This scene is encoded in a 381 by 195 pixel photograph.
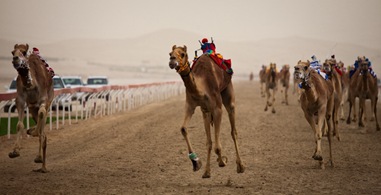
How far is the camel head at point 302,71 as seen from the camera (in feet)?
36.0

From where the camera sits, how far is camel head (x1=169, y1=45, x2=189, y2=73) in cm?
861

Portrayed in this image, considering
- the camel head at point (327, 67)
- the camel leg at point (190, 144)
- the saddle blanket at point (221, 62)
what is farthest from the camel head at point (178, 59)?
the camel head at point (327, 67)

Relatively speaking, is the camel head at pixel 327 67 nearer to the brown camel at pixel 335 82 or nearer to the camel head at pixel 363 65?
the brown camel at pixel 335 82

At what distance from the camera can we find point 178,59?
8797 mm

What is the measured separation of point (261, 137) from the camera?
16250 mm

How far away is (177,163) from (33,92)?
3309 millimetres

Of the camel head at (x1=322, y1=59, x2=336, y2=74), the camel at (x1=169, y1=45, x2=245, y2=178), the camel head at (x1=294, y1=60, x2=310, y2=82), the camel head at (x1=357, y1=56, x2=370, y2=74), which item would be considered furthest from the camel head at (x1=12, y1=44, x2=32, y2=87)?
the camel head at (x1=357, y1=56, x2=370, y2=74)

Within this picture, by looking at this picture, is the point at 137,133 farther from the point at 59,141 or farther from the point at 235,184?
the point at 235,184

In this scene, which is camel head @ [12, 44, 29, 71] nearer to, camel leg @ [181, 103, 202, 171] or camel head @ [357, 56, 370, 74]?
camel leg @ [181, 103, 202, 171]

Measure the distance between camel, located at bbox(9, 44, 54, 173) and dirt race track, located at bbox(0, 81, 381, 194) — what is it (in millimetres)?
648

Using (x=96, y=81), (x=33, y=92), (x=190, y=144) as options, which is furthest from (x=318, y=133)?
(x=96, y=81)

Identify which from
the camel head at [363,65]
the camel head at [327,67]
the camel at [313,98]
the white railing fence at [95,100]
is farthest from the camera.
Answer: the white railing fence at [95,100]

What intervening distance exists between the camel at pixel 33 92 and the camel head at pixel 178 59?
3.29 m

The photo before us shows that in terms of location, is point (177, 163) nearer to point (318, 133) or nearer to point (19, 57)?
point (318, 133)
